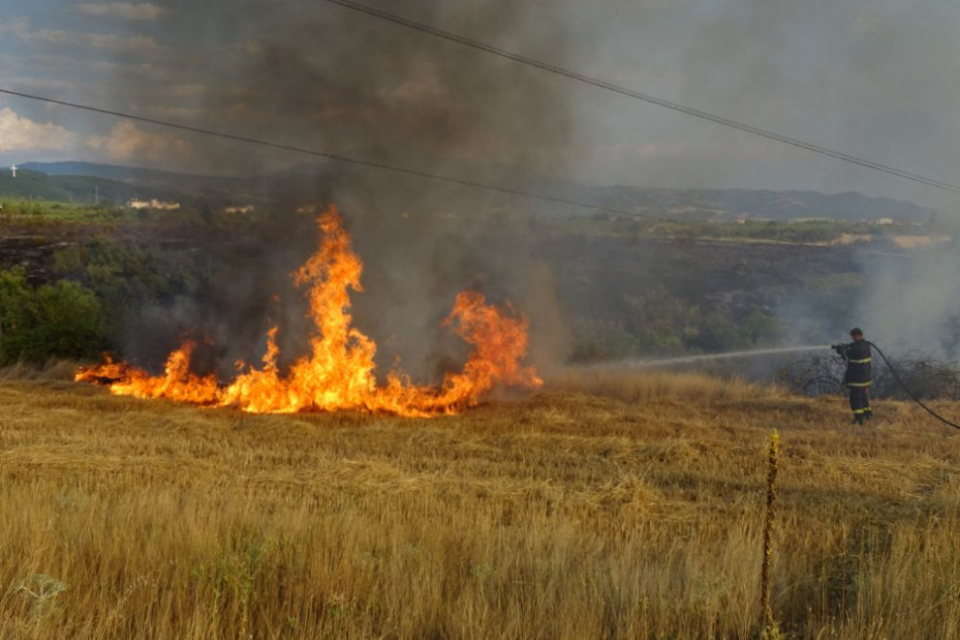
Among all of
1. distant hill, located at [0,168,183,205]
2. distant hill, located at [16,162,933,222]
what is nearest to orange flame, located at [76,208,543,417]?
distant hill, located at [16,162,933,222]

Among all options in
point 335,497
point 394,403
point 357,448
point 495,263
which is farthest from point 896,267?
point 335,497

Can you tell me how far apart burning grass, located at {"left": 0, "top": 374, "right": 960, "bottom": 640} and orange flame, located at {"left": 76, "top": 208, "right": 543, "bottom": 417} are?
2.76 meters

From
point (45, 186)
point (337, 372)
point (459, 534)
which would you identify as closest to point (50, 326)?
point (337, 372)

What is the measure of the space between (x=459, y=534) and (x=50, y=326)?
18270 mm

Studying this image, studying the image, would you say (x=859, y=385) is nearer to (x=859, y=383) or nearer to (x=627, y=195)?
(x=859, y=383)

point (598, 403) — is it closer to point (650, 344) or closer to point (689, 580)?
point (689, 580)

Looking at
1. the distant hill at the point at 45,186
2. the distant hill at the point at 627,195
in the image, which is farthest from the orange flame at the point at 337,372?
the distant hill at the point at 45,186

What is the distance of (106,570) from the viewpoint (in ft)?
16.0

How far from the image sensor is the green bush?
66.1ft

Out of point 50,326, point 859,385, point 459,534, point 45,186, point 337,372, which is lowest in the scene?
point 459,534

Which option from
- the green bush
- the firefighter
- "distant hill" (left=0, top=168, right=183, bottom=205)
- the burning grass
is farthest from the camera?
"distant hill" (left=0, top=168, right=183, bottom=205)

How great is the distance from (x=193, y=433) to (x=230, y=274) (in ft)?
23.7

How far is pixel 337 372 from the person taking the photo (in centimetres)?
1553

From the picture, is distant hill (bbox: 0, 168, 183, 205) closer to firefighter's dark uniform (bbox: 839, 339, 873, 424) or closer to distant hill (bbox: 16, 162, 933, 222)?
distant hill (bbox: 16, 162, 933, 222)
